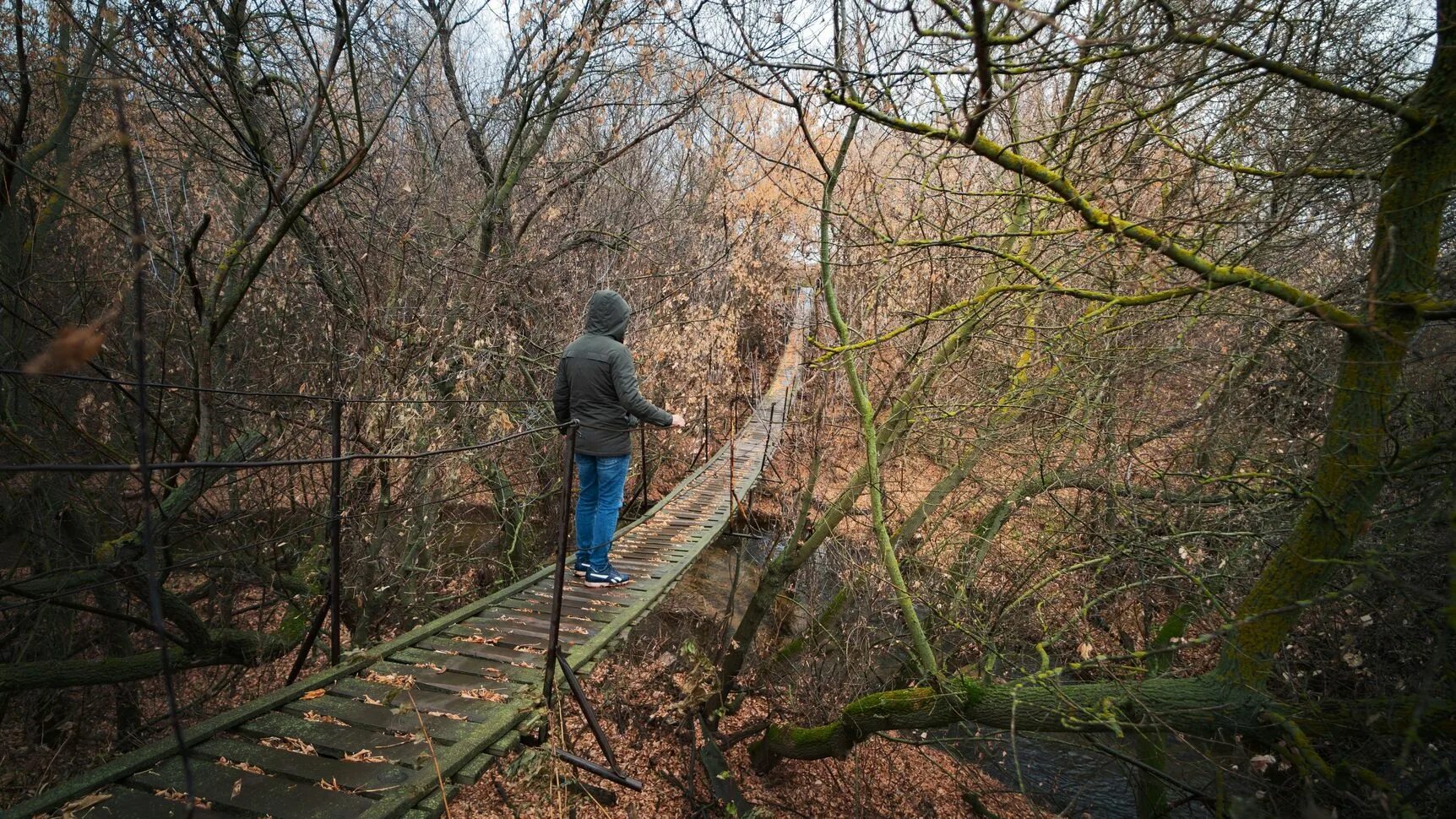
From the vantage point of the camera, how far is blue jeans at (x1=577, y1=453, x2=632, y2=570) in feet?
14.5

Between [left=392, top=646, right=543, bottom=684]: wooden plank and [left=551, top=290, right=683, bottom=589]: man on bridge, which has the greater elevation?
[left=551, top=290, right=683, bottom=589]: man on bridge

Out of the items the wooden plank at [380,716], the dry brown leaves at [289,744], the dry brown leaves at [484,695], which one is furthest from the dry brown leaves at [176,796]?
the dry brown leaves at [484,695]

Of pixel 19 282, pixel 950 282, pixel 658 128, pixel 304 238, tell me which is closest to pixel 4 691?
pixel 19 282

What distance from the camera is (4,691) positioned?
341 cm

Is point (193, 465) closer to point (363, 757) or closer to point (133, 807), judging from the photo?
point (133, 807)

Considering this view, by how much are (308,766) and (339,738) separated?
0.20 metres

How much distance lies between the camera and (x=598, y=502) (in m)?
4.50

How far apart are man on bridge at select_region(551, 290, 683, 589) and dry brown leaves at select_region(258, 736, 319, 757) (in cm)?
203

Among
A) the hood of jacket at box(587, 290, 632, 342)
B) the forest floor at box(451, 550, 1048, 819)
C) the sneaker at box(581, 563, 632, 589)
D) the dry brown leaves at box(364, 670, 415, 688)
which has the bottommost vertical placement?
the forest floor at box(451, 550, 1048, 819)

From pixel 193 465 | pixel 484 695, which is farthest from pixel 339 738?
pixel 193 465

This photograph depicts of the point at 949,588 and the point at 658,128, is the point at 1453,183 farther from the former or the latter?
the point at 658,128

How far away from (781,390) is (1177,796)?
736 cm

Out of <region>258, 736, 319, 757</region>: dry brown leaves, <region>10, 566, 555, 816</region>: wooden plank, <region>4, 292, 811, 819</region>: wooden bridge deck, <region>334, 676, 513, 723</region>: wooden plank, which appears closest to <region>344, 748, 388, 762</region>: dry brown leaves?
<region>4, 292, 811, 819</region>: wooden bridge deck

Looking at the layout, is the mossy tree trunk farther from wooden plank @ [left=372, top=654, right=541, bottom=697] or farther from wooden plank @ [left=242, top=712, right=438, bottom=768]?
wooden plank @ [left=242, top=712, right=438, bottom=768]
